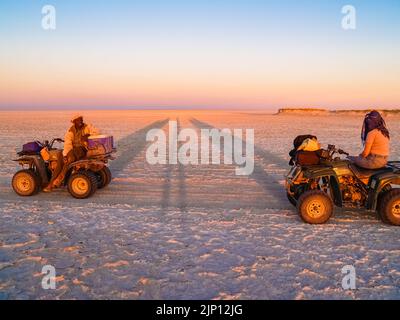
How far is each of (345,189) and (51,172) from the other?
596 cm

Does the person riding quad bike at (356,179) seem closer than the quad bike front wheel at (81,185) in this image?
Yes

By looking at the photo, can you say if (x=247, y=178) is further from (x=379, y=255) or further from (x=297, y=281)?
(x=297, y=281)

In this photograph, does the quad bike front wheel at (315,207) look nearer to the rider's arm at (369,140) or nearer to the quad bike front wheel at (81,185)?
the rider's arm at (369,140)

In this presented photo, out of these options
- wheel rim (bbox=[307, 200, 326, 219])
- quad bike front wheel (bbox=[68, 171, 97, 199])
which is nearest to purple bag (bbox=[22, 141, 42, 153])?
quad bike front wheel (bbox=[68, 171, 97, 199])

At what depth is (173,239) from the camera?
17.2 feet

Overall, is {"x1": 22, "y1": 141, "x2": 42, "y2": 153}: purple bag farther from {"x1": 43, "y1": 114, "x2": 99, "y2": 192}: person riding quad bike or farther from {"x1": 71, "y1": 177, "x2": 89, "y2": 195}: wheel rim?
{"x1": 71, "y1": 177, "x2": 89, "y2": 195}: wheel rim

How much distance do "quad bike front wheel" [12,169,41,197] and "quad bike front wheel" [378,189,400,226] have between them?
6.57m

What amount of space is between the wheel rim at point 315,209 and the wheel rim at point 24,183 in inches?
218

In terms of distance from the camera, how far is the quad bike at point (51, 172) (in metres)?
7.46

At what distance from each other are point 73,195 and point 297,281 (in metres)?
5.03

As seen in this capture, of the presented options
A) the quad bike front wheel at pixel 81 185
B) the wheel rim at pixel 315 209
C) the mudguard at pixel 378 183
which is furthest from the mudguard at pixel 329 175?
the quad bike front wheel at pixel 81 185
